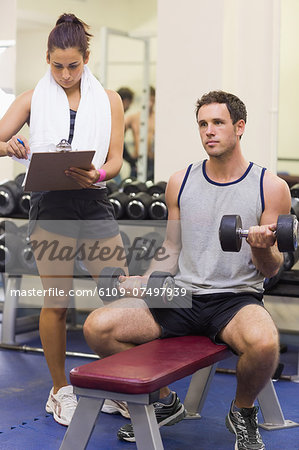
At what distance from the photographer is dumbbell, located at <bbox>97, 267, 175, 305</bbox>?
2100mm

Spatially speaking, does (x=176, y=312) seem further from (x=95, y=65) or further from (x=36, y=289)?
(x=95, y=65)

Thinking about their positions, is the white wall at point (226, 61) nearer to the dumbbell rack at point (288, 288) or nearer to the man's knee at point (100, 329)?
the dumbbell rack at point (288, 288)

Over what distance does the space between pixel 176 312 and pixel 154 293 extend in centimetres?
14

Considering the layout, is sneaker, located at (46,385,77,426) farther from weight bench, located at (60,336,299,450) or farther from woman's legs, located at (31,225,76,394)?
weight bench, located at (60,336,299,450)

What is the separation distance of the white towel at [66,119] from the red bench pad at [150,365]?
0.71 m

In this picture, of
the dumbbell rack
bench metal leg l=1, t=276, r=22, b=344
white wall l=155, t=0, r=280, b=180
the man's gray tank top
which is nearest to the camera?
the man's gray tank top

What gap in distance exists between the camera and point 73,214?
7.79 ft

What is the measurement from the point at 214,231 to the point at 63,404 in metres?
0.85

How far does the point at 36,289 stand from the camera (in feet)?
15.2

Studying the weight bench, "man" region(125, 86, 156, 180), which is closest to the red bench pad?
the weight bench

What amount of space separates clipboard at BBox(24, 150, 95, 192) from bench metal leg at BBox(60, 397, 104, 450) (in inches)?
30.6

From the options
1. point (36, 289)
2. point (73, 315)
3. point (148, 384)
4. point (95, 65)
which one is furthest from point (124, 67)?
point (148, 384)

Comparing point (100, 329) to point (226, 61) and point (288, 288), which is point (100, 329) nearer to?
point (288, 288)

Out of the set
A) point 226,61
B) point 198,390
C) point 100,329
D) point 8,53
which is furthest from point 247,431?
point 8,53
